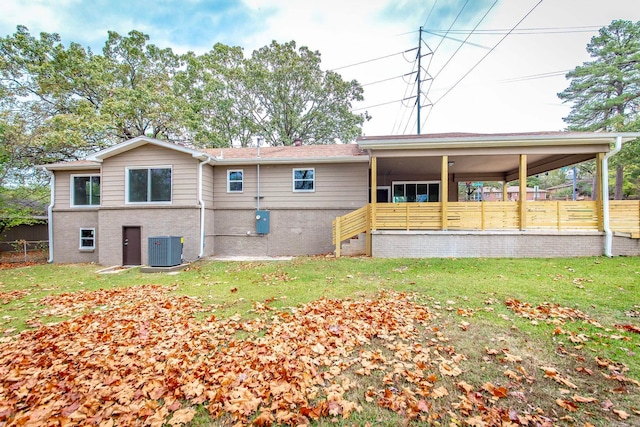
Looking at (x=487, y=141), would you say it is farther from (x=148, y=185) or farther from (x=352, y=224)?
(x=148, y=185)

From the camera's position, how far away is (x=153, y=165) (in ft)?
36.1

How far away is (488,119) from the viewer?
21.7m

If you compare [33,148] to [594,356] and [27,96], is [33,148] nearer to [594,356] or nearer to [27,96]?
[27,96]

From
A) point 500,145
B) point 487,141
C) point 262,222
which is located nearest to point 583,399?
point 487,141

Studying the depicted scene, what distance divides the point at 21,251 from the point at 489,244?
24.0 meters

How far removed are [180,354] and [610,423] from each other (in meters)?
4.17

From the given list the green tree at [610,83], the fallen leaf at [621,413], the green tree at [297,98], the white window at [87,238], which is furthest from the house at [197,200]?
the green tree at [610,83]

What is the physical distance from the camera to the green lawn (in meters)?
2.44

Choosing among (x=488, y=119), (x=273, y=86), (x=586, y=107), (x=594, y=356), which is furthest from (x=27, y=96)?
(x=586, y=107)

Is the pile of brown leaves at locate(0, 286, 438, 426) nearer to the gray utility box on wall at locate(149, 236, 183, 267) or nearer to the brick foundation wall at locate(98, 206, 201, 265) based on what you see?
the gray utility box on wall at locate(149, 236, 183, 267)

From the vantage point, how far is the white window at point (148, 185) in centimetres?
1098

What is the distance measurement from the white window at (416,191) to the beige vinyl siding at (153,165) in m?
9.91

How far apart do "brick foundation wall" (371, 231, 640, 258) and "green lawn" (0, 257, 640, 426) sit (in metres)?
2.32

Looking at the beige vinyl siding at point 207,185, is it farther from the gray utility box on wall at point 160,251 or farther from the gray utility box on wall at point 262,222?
the gray utility box on wall at point 160,251
